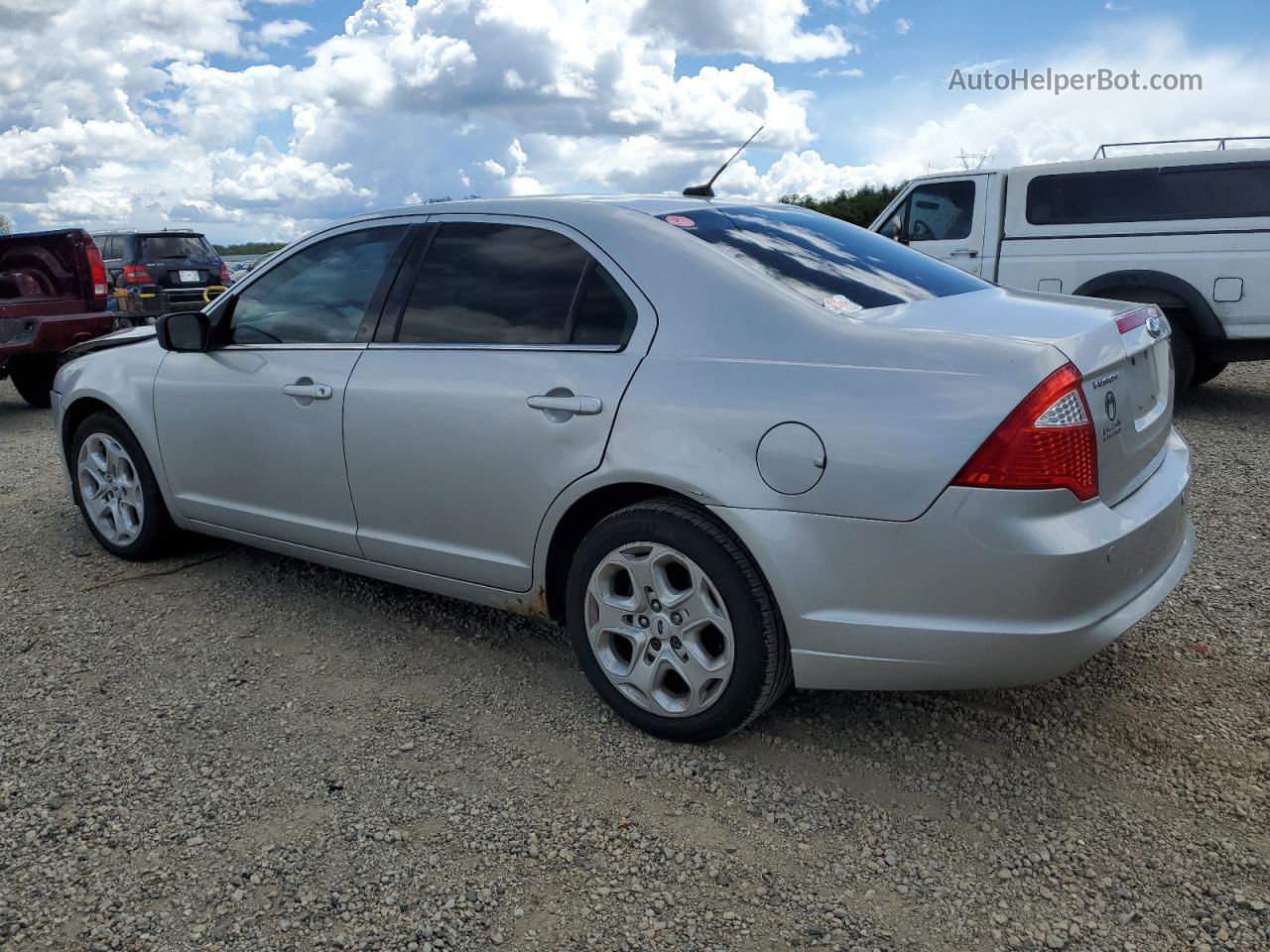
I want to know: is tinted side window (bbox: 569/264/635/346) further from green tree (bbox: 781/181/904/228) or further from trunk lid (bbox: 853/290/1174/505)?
green tree (bbox: 781/181/904/228)

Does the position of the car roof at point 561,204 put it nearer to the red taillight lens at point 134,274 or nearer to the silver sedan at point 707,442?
the silver sedan at point 707,442

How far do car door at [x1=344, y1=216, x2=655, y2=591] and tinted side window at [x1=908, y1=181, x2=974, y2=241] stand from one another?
6917 mm

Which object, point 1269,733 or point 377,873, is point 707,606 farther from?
point 1269,733

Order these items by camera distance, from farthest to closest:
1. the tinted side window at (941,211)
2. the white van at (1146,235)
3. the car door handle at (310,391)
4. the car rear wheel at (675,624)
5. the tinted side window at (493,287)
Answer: the tinted side window at (941,211)
the white van at (1146,235)
the car door handle at (310,391)
the tinted side window at (493,287)
the car rear wheel at (675,624)

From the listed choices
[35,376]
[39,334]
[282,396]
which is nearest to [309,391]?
[282,396]

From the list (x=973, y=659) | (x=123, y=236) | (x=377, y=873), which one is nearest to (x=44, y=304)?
(x=123, y=236)

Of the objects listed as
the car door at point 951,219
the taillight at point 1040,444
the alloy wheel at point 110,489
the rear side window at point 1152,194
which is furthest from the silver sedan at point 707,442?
the car door at point 951,219

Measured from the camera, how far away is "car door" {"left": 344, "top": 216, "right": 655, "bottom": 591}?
9.82 feet

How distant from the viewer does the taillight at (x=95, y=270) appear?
908 centimetres

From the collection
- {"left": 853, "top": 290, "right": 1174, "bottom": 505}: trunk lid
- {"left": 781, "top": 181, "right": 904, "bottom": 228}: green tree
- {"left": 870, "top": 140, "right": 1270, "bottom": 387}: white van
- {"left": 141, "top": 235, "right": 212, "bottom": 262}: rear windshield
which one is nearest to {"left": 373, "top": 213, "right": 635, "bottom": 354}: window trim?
{"left": 853, "top": 290, "right": 1174, "bottom": 505}: trunk lid

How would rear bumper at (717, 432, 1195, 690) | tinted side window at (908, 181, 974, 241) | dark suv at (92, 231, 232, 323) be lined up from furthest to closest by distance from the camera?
dark suv at (92, 231, 232, 323)
tinted side window at (908, 181, 974, 241)
rear bumper at (717, 432, 1195, 690)

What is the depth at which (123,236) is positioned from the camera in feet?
49.3

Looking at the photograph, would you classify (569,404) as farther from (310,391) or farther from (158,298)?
(158,298)

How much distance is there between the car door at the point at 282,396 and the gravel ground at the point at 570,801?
1.62 ft
